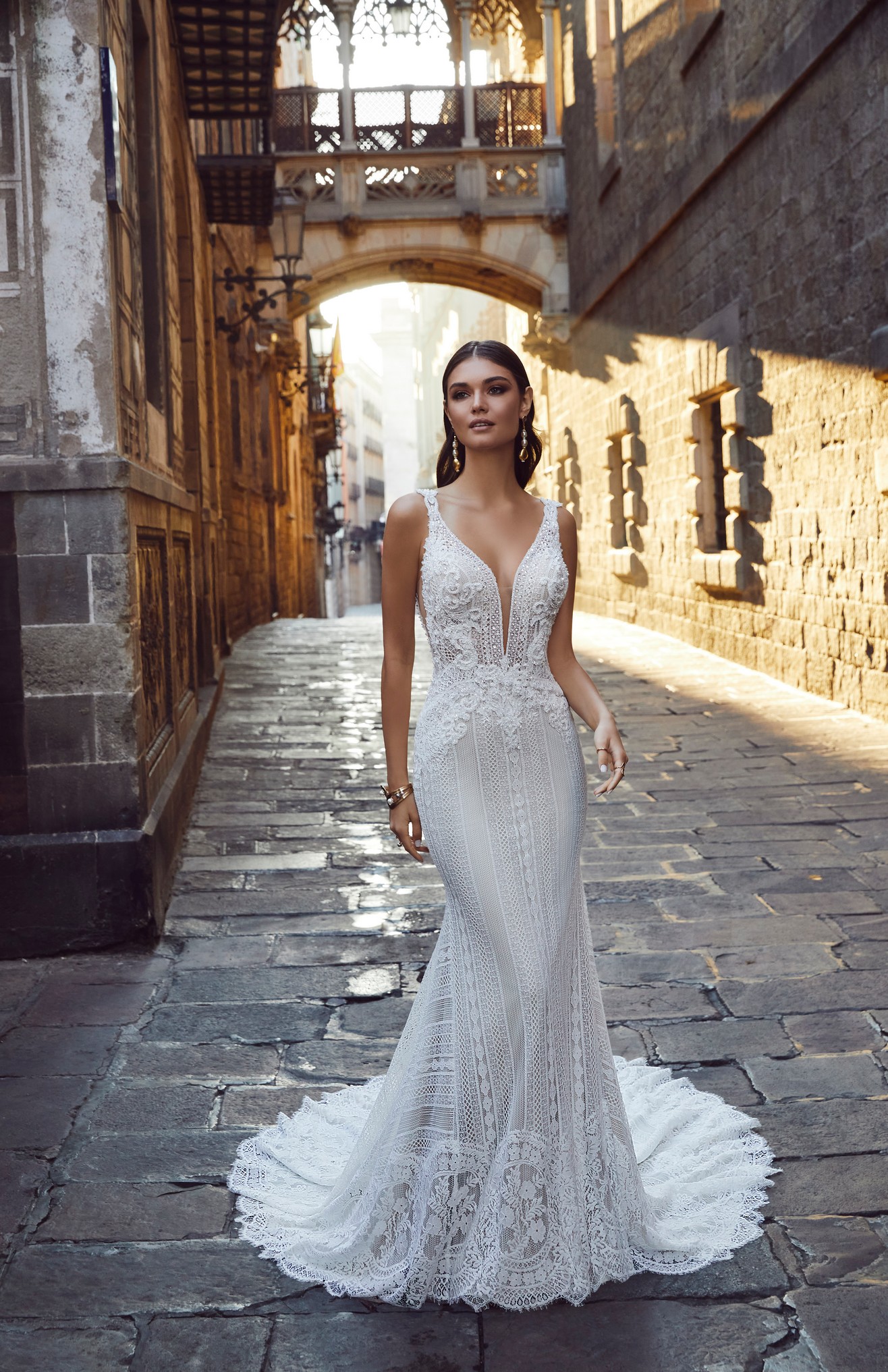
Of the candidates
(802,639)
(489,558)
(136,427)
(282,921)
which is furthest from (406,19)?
(489,558)

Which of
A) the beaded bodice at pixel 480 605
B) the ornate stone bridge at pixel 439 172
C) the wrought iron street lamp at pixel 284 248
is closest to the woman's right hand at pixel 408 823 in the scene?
the beaded bodice at pixel 480 605

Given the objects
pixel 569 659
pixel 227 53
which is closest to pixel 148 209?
pixel 227 53

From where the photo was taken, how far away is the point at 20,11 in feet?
14.9

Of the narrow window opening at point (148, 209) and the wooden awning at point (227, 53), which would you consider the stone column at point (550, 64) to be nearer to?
the wooden awning at point (227, 53)

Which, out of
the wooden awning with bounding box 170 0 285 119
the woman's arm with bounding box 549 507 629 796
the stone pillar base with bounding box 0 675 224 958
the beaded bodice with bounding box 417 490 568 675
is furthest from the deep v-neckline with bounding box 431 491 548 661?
the wooden awning with bounding box 170 0 285 119

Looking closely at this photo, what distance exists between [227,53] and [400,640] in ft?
25.6

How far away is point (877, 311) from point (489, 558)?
6389 mm

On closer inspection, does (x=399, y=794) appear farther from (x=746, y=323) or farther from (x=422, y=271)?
(x=422, y=271)

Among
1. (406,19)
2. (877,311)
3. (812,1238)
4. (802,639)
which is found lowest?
(812,1238)

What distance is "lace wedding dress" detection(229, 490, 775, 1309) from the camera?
8.20 feet

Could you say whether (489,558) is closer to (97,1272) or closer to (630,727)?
(97,1272)

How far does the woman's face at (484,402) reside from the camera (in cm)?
268

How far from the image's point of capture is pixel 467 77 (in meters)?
20.4

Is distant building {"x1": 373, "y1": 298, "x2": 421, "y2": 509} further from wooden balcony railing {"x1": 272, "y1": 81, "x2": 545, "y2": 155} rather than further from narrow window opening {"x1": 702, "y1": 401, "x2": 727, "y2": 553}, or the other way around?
narrow window opening {"x1": 702, "y1": 401, "x2": 727, "y2": 553}
